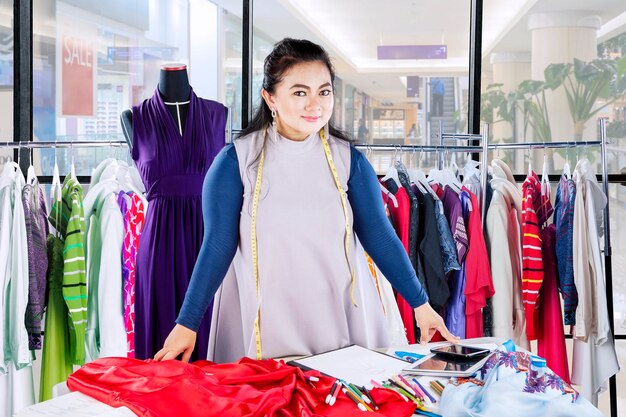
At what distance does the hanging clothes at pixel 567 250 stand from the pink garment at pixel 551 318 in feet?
0.12

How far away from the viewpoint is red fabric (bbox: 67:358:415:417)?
57.4 inches

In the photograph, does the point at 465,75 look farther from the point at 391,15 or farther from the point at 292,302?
the point at 292,302

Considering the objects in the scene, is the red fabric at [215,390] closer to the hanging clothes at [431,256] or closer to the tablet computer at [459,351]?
the tablet computer at [459,351]

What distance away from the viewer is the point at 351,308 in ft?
7.14

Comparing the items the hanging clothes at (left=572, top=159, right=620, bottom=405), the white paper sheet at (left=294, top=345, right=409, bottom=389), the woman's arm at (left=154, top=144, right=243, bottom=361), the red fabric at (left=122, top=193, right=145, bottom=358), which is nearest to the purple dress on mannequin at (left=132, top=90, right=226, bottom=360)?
the red fabric at (left=122, top=193, right=145, bottom=358)

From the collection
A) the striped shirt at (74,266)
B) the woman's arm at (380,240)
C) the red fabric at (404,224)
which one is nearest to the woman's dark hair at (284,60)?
the woman's arm at (380,240)

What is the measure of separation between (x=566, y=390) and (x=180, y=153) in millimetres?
1929

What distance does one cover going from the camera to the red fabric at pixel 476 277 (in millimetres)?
3303

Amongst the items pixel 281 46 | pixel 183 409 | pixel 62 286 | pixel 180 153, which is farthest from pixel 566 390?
pixel 62 286

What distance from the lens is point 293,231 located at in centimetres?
212

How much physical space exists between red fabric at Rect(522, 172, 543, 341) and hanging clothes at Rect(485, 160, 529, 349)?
0.07 metres

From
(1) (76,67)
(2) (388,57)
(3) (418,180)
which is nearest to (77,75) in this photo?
(1) (76,67)

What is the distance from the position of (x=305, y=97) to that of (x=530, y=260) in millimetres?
1609

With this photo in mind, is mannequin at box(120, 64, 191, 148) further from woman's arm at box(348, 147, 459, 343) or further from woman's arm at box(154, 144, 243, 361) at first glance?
woman's arm at box(348, 147, 459, 343)
